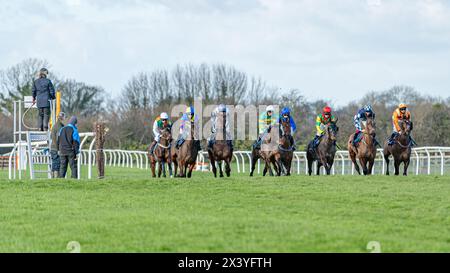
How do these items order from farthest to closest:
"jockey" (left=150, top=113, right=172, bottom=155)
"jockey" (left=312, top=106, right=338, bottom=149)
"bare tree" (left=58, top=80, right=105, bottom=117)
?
1. "bare tree" (left=58, top=80, right=105, bottom=117)
2. "jockey" (left=150, top=113, right=172, bottom=155)
3. "jockey" (left=312, top=106, right=338, bottom=149)

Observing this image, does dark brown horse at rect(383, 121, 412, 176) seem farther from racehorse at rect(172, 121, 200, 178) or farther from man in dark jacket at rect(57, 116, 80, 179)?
man in dark jacket at rect(57, 116, 80, 179)

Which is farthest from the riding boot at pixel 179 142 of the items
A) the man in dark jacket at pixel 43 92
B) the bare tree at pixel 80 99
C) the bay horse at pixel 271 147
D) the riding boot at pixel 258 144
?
the bare tree at pixel 80 99

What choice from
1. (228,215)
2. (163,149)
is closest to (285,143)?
(163,149)

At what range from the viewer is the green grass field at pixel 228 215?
10305mm

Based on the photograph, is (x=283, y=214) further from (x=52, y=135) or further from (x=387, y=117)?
(x=387, y=117)

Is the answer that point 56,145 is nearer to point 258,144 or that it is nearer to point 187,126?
point 187,126

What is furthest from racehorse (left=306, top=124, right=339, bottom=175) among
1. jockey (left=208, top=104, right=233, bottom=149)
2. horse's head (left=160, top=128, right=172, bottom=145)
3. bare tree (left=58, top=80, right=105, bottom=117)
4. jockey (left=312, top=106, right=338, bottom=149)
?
bare tree (left=58, top=80, right=105, bottom=117)

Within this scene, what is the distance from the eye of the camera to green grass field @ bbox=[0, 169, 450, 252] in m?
10.3

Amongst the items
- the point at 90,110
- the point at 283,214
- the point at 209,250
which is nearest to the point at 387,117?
the point at 90,110

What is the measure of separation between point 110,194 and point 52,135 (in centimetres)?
521

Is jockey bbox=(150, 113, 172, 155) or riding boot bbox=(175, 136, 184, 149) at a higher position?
jockey bbox=(150, 113, 172, 155)

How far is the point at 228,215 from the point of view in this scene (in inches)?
514

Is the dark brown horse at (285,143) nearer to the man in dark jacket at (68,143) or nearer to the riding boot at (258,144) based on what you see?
the riding boot at (258,144)
